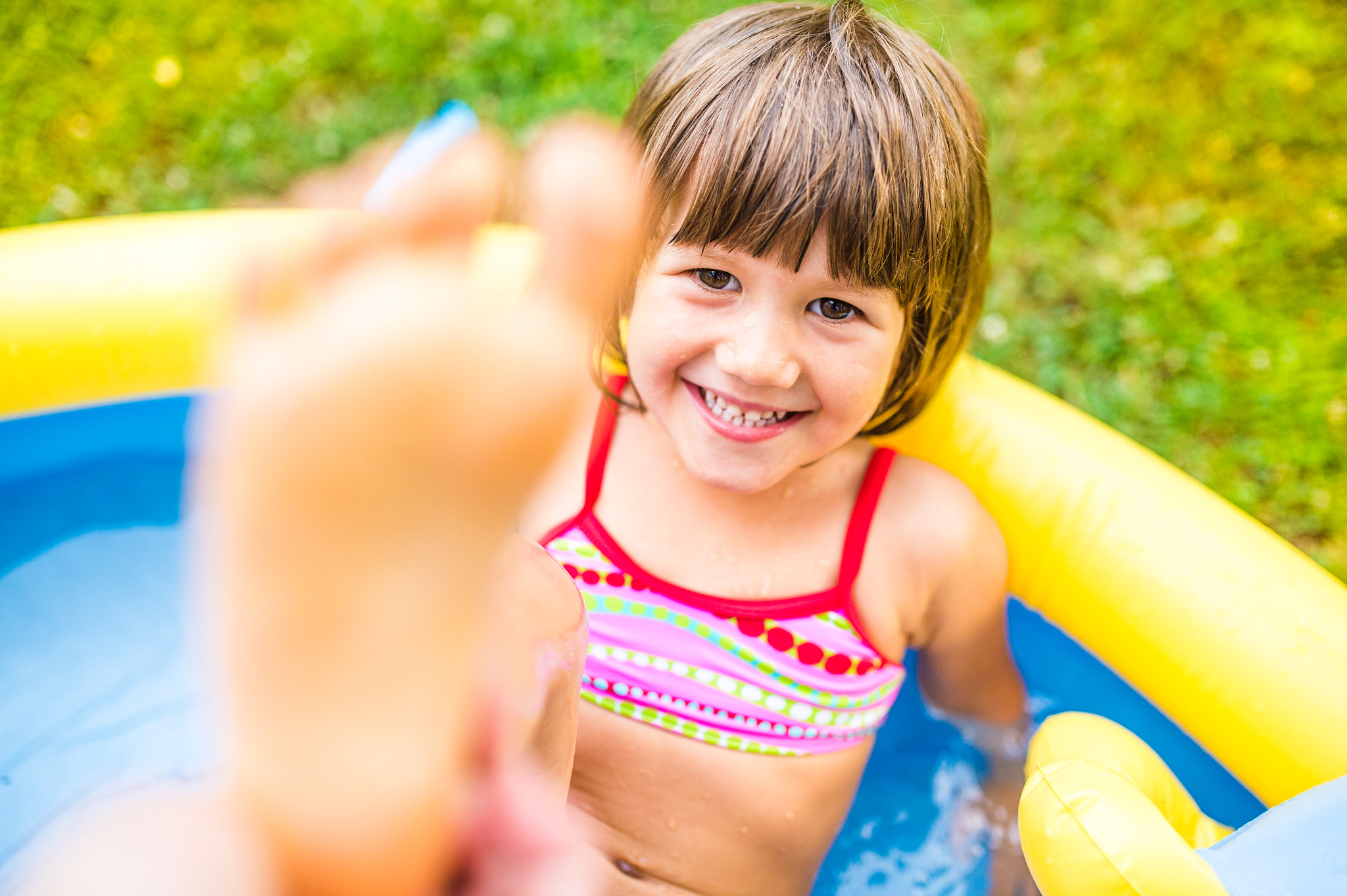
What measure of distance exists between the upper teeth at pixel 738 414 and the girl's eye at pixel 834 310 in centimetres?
15

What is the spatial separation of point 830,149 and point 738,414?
0.34m

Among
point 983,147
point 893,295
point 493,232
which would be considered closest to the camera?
point 893,295

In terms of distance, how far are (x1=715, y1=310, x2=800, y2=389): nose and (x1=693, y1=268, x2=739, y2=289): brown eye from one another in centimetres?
6

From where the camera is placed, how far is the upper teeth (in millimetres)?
1225

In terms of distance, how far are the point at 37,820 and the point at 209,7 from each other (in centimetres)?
224

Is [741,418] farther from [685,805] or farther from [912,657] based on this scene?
[912,657]

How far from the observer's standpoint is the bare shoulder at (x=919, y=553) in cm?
140

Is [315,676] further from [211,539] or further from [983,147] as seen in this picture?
[983,147]

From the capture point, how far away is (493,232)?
176cm

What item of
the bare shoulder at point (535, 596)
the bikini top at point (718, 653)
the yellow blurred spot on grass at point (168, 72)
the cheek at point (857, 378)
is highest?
the yellow blurred spot on grass at point (168, 72)

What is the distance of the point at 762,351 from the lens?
1.09 m

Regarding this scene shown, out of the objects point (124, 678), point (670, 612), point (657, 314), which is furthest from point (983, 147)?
point (124, 678)

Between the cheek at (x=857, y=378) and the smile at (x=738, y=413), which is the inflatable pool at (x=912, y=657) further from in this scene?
the cheek at (x=857, y=378)

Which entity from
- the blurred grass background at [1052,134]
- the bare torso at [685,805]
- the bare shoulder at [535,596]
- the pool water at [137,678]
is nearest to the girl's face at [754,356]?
the bare shoulder at [535,596]
